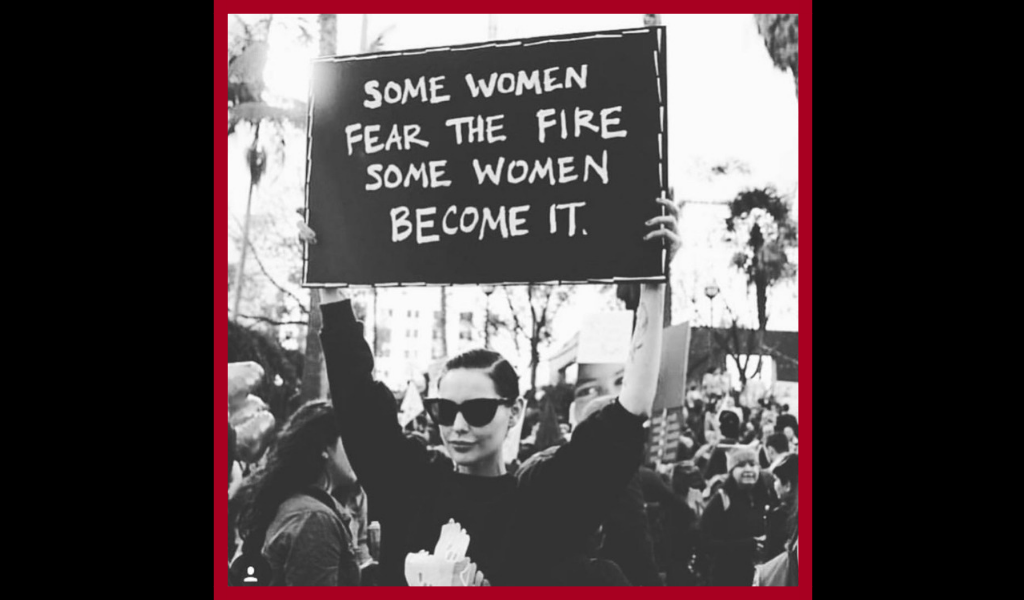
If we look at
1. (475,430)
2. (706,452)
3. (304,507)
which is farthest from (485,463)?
(706,452)

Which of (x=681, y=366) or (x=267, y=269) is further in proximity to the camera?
(x=267, y=269)

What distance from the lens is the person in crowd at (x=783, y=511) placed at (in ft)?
15.0

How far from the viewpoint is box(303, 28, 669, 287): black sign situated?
15.1 ft

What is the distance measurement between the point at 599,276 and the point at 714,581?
4.44 feet

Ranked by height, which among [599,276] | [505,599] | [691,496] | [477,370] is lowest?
[505,599]

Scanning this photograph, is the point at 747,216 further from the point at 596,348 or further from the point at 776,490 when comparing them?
the point at 776,490

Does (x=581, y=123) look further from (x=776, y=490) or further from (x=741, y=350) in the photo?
(x=776, y=490)

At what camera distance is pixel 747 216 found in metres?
4.61

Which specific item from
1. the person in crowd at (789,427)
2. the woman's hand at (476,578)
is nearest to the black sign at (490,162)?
the person in crowd at (789,427)

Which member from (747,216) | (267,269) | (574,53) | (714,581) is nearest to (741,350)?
(747,216)

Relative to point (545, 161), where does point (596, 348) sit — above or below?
below

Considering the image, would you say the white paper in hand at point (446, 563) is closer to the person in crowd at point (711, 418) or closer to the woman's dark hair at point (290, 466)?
the woman's dark hair at point (290, 466)

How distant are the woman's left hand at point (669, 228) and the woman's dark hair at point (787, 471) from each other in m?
0.96

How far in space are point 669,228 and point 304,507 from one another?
198cm
